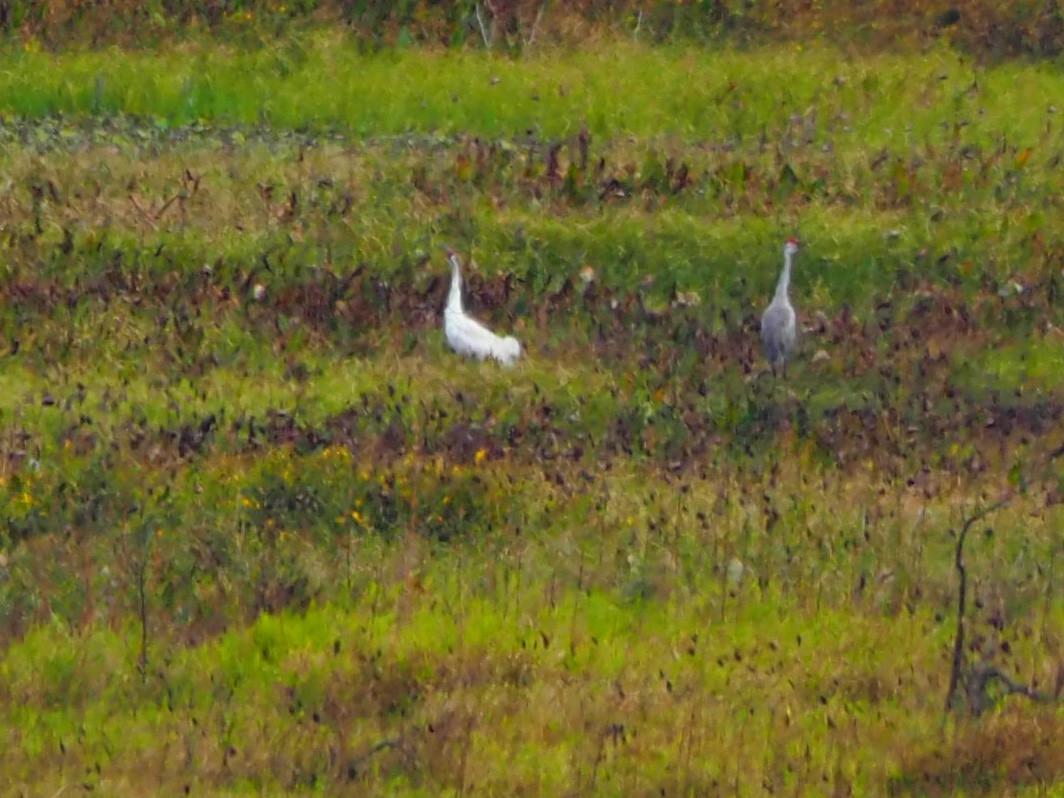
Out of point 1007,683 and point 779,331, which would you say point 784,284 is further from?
point 1007,683

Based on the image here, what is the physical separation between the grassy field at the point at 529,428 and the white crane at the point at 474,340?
0.13 meters

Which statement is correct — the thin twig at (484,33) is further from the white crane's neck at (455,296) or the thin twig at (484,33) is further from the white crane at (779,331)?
the white crane at (779,331)

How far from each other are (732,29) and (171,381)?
39.7ft

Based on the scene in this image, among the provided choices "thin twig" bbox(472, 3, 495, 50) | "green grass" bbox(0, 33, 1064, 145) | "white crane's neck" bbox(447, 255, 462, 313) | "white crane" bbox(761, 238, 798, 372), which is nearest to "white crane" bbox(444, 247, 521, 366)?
"white crane's neck" bbox(447, 255, 462, 313)

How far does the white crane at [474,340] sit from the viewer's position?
42.5 feet

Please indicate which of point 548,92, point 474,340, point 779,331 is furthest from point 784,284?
point 548,92

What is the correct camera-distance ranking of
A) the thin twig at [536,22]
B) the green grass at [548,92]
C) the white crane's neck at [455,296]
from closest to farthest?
the white crane's neck at [455,296] < the green grass at [548,92] < the thin twig at [536,22]

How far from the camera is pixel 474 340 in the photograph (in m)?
13.0

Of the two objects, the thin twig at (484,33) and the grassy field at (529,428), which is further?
the thin twig at (484,33)

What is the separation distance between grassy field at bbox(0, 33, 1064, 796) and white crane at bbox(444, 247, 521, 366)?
13 centimetres

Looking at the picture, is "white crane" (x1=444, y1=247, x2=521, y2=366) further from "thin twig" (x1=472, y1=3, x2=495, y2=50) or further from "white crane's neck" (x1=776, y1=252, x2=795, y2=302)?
"thin twig" (x1=472, y1=3, x2=495, y2=50)

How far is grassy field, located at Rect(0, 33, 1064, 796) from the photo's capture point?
7.49 meters

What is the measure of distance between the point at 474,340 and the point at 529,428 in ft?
5.32

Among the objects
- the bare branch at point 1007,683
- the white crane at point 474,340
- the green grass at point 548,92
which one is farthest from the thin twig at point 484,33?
the bare branch at point 1007,683
